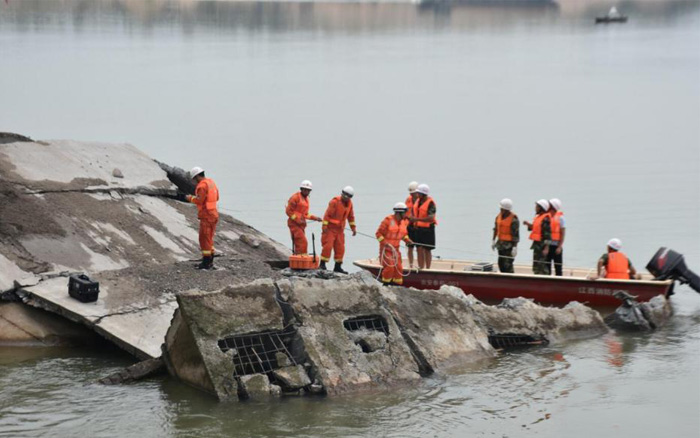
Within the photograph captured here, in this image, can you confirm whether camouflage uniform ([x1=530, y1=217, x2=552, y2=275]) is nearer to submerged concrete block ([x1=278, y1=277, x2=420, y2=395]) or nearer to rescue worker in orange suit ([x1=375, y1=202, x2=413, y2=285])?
rescue worker in orange suit ([x1=375, y1=202, x2=413, y2=285])

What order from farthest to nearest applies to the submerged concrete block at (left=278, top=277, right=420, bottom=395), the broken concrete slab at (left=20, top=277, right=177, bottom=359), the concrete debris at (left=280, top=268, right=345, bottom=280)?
1. the concrete debris at (left=280, top=268, right=345, bottom=280)
2. the broken concrete slab at (left=20, top=277, right=177, bottom=359)
3. the submerged concrete block at (left=278, top=277, right=420, bottom=395)

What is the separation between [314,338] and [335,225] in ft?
17.5

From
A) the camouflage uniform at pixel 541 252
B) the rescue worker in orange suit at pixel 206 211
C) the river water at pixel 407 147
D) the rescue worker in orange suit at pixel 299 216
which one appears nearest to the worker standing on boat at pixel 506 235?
the camouflage uniform at pixel 541 252

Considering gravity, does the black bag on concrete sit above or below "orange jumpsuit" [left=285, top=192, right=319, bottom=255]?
below

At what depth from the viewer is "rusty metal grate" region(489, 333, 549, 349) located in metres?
16.9

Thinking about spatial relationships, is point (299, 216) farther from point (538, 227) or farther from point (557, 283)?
point (557, 283)

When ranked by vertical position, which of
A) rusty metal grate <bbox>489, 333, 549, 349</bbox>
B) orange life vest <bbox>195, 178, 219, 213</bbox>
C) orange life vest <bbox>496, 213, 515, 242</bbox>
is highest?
orange life vest <bbox>195, 178, 219, 213</bbox>

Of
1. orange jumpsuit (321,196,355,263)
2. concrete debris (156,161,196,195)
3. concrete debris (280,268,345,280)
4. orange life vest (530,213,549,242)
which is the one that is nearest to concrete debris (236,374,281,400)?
concrete debris (280,268,345,280)

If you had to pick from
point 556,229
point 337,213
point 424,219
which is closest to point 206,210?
point 337,213

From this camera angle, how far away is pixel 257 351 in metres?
14.6

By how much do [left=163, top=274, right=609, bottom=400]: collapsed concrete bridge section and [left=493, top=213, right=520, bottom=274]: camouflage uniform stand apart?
4.21 meters

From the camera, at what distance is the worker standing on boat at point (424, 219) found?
21156 mm

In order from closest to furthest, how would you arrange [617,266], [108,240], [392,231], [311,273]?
[311,273] < [108,240] < [392,231] < [617,266]

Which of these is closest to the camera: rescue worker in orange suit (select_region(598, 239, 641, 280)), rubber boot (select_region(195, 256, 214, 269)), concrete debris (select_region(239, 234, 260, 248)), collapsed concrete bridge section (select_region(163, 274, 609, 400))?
collapsed concrete bridge section (select_region(163, 274, 609, 400))
